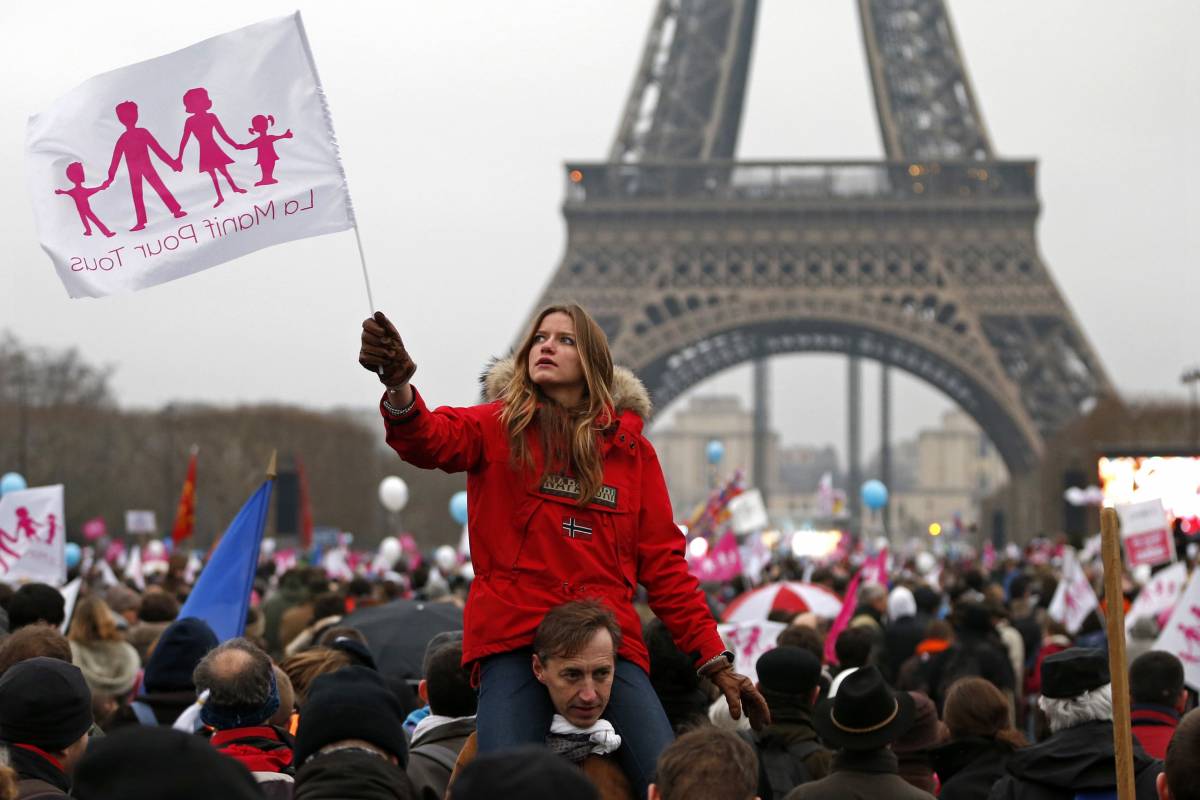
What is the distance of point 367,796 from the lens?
3699 millimetres

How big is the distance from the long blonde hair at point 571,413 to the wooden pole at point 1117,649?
116cm

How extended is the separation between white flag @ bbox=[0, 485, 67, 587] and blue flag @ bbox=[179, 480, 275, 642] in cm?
434

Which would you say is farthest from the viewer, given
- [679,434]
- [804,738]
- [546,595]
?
[679,434]

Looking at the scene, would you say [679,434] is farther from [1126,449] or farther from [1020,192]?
[1126,449]

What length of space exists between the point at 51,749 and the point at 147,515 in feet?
77.3

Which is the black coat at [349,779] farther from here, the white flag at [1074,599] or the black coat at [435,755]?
the white flag at [1074,599]

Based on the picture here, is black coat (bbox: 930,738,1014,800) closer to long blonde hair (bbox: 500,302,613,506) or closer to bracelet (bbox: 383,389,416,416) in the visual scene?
long blonde hair (bbox: 500,302,613,506)

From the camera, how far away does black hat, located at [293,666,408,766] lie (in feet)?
13.2

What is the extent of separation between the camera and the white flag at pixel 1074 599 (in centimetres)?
1173

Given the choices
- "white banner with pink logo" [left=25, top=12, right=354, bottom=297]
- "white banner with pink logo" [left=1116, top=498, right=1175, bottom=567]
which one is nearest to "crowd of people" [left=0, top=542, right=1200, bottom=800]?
"white banner with pink logo" [left=25, top=12, right=354, bottom=297]

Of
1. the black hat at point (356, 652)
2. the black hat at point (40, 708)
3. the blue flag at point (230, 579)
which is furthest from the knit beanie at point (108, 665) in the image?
the black hat at point (40, 708)

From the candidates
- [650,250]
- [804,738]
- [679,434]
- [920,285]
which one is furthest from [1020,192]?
[679,434]

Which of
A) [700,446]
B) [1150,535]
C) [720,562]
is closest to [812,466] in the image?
[700,446]

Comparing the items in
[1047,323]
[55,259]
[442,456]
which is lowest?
[442,456]
